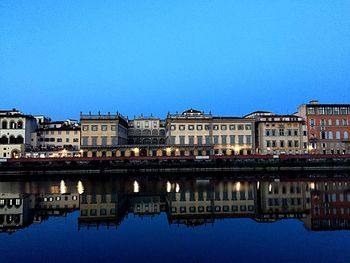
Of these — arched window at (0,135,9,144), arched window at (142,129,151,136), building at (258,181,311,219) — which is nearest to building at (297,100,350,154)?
arched window at (142,129,151,136)

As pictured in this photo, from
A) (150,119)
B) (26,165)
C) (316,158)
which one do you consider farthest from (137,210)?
(150,119)

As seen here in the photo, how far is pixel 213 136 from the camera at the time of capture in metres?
86.0

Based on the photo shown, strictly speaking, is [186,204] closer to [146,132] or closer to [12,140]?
[12,140]

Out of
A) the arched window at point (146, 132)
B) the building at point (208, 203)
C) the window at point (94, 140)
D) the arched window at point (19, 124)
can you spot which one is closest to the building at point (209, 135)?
the window at point (94, 140)

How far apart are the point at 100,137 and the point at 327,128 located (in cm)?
5306

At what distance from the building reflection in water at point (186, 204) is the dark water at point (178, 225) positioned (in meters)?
0.07

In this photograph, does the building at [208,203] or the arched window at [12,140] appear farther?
the arched window at [12,140]

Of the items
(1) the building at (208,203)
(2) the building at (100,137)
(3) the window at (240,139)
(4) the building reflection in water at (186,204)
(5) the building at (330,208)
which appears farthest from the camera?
(3) the window at (240,139)

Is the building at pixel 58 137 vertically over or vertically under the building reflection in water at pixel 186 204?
over

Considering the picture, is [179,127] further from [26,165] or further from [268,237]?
[268,237]

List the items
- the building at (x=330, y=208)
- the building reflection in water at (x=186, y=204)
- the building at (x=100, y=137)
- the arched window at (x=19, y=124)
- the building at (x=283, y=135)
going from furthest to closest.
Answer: the building at (x=283, y=135), the arched window at (x=19, y=124), the building at (x=100, y=137), the building reflection in water at (x=186, y=204), the building at (x=330, y=208)

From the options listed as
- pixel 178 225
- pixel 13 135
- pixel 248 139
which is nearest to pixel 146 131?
pixel 248 139

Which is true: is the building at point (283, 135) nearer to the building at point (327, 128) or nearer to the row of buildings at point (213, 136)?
the row of buildings at point (213, 136)

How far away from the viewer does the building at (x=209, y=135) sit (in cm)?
8488
